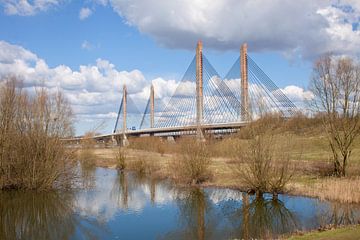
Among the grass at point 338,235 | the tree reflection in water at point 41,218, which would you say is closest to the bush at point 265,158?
the grass at point 338,235

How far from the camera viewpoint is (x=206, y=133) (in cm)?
2503

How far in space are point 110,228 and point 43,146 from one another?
31.7 feet

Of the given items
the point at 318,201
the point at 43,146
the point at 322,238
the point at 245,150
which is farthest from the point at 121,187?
the point at 322,238

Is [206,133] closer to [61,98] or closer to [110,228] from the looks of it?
[61,98]

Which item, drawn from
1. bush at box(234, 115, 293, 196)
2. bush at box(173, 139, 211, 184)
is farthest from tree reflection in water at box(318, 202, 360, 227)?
bush at box(173, 139, 211, 184)

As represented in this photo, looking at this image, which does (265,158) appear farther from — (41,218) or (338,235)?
(41,218)

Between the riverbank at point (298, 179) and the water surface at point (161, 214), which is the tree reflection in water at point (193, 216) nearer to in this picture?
the water surface at point (161, 214)

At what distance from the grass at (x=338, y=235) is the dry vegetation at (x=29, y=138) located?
52.9ft

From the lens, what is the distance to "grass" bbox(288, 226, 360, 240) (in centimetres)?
1044

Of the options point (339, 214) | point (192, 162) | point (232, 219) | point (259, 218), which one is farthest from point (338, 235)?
point (192, 162)

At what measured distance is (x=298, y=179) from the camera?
23031mm

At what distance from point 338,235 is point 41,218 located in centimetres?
1258

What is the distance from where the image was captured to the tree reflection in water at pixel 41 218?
1517 centimetres

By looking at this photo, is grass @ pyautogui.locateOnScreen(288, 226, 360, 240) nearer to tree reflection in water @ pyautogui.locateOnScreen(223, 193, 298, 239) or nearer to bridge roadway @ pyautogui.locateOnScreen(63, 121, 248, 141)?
tree reflection in water @ pyautogui.locateOnScreen(223, 193, 298, 239)
